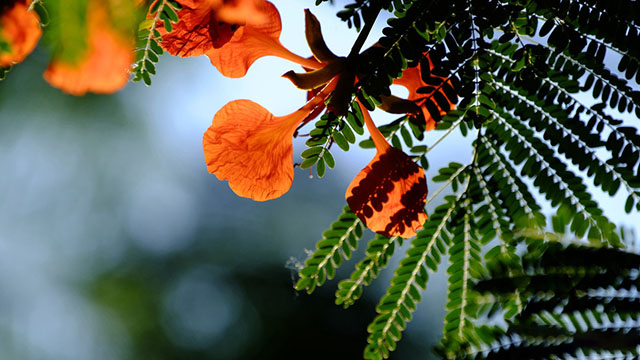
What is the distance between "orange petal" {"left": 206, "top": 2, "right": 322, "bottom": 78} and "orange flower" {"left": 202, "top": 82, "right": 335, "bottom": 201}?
0.27 feet

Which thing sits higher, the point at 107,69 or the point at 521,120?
the point at 521,120

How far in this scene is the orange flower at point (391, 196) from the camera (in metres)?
0.79

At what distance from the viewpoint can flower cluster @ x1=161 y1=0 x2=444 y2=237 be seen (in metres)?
0.75

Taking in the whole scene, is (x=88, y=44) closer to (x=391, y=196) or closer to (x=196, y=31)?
(x=196, y=31)

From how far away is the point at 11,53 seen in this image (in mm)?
404

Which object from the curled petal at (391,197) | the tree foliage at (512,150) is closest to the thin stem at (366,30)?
the tree foliage at (512,150)

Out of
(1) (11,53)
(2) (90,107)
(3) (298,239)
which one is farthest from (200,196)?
(1) (11,53)

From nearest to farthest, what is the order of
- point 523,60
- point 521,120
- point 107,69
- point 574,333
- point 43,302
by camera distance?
point 107,69, point 574,333, point 523,60, point 521,120, point 43,302

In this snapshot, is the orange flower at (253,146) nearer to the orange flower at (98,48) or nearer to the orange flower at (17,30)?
the orange flower at (17,30)

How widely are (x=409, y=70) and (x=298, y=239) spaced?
741 cm

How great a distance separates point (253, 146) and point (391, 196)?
0.22 meters

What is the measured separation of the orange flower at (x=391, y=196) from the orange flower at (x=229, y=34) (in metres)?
0.19

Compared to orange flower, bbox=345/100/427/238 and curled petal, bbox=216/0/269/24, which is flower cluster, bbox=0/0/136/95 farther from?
orange flower, bbox=345/100/427/238

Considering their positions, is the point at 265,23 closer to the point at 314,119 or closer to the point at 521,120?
the point at 314,119
